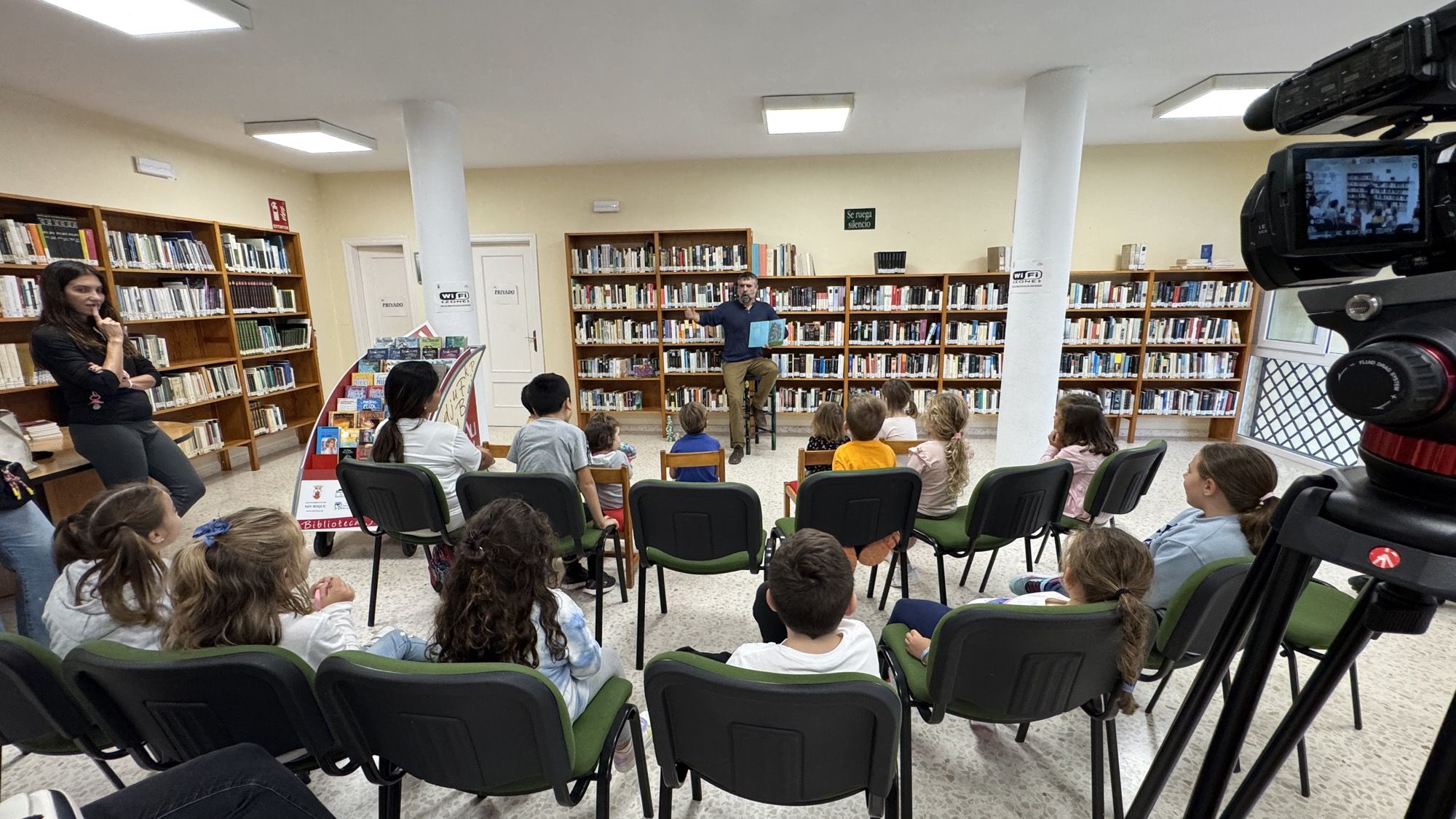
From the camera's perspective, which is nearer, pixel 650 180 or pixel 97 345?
pixel 97 345

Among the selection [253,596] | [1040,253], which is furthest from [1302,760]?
[1040,253]

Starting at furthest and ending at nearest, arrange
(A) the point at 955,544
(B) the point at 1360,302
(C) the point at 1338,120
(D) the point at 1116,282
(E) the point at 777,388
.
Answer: (E) the point at 777,388, (D) the point at 1116,282, (A) the point at 955,544, (C) the point at 1338,120, (B) the point at 1360,302

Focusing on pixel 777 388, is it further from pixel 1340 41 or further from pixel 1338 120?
pixel 1338 120

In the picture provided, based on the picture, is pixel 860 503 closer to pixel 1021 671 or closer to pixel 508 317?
pixel 1021 671

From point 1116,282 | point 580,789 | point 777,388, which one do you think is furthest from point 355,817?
point 1116,282

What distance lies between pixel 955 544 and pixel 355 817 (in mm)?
2119

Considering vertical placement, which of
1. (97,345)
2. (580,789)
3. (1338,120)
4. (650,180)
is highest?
(650,180)

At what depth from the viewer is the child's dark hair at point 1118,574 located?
1271mm

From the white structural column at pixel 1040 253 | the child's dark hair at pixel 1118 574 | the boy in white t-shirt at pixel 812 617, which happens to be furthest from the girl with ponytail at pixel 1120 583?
the white structural column at pixel 1040 253

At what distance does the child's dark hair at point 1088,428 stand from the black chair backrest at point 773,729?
2036 mm

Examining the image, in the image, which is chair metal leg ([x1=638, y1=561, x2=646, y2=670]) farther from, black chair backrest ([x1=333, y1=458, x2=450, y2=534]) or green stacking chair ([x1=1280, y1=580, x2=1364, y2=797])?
green stacking chair ([x1=1280, y1=580, x2=1364, y2=797])

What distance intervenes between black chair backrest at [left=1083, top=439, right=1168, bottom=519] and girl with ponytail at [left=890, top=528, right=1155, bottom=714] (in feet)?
3.14

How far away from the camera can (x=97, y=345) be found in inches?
103

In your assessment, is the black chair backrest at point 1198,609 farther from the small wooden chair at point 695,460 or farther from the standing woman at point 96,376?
the standing woman at point 96,376
